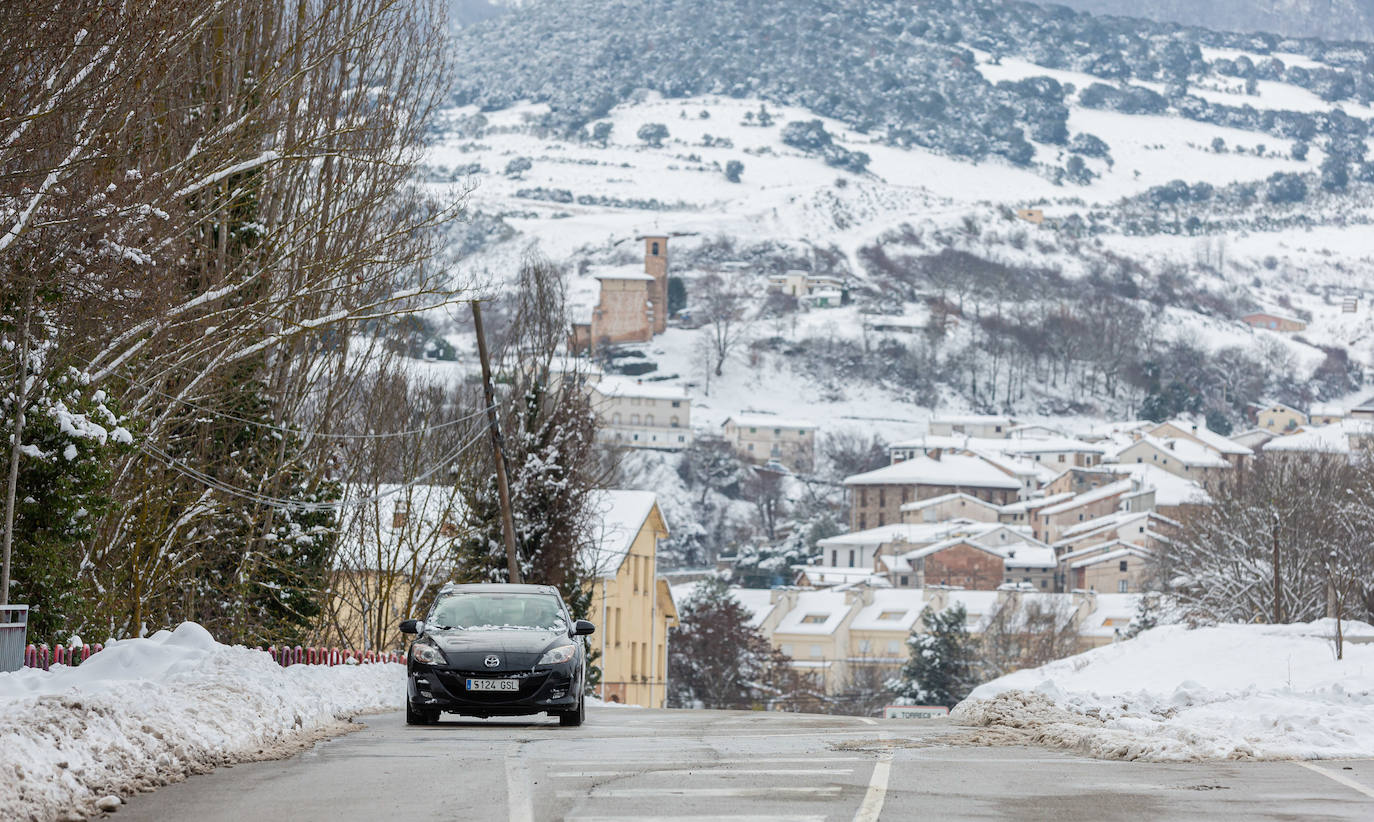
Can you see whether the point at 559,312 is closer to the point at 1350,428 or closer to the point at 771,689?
the point at 771,689

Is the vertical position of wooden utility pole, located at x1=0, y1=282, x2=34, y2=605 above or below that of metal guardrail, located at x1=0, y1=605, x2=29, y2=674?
above

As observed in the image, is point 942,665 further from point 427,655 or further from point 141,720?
point 141,720

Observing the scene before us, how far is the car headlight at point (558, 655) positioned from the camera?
16.5 m

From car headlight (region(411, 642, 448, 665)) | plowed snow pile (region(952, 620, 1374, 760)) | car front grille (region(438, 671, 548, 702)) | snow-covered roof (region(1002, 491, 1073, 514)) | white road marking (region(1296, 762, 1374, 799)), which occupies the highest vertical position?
snow-covered roof (region(1002, 491, 1073, 514))

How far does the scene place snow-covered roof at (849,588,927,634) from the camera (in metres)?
114

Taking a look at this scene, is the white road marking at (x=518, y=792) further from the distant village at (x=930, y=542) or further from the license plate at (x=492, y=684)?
the distant village at (x=930, y=542)

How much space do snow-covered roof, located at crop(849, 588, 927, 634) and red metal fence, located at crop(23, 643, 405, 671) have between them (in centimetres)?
8070

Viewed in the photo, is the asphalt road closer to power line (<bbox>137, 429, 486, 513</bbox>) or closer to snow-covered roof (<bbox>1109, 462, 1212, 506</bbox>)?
power line (<bbox>137, 429, 486, 513</bbox>)

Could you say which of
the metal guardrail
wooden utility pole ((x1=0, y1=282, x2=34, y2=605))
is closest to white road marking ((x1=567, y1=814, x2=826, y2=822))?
the metal guardrail

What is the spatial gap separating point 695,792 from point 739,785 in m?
0.46

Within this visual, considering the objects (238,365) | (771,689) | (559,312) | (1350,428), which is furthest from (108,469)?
(1350,428)

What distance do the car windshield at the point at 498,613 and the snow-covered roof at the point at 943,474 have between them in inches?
6009

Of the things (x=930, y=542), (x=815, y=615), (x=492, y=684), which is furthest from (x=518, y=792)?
(x=930, y=542)

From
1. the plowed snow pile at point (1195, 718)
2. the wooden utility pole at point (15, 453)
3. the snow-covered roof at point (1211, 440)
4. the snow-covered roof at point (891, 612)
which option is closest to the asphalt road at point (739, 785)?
the plowed snow pile at point (1195, 718)
